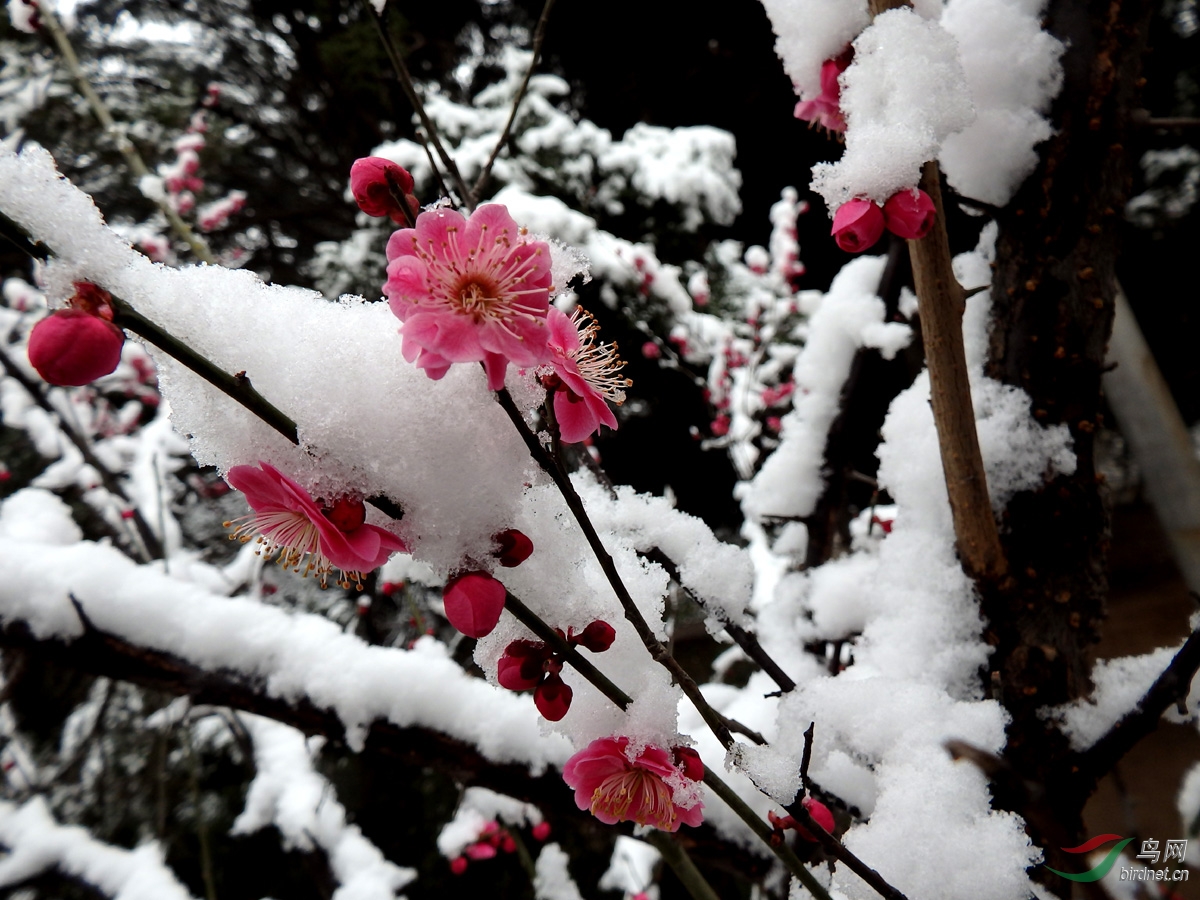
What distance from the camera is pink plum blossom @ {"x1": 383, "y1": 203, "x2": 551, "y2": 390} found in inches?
16.7

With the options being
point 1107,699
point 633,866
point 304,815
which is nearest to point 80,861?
point 304,815

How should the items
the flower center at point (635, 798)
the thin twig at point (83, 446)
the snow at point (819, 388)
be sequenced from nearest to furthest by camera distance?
the flower center at point (635, 798) < the snow at point (819, 388) < the thin twig at point (83, 446)

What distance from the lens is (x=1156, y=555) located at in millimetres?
4340

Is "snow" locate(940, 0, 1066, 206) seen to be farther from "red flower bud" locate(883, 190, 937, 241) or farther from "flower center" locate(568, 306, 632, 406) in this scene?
"flower center" locate(568, 306, 632, 406)

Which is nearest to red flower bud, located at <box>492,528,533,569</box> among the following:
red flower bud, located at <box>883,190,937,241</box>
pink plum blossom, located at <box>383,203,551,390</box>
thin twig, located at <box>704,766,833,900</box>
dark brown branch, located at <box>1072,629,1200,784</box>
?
pink plum blossom, located at <box>383,203,551,390</box>

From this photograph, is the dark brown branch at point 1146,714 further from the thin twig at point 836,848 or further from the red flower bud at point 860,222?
the red flower bud at point 860,222

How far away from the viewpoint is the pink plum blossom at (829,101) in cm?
79

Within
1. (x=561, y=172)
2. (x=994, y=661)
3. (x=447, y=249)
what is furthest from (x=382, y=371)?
(x=561, y=172)

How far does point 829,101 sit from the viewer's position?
2.68 feet

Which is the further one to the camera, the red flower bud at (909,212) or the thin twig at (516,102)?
the thin twig at (516,102)

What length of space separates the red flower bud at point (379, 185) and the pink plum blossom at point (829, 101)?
1.79 feet

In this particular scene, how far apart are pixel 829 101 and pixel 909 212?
0.26 meters

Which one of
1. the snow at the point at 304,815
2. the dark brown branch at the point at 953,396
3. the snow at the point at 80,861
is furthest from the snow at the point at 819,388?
the snow at the point at 80,861

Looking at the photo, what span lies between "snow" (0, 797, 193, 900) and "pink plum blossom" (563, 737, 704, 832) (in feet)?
6.60
